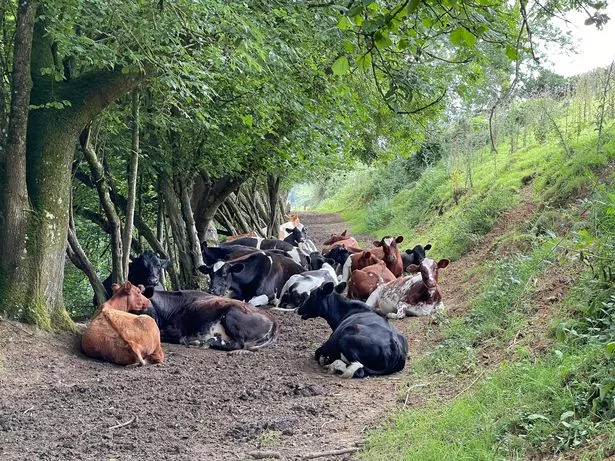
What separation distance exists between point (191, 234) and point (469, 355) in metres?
8.58

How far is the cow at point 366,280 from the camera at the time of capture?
47.3ft

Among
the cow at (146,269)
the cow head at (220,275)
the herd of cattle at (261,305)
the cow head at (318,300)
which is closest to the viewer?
the herd of cattle at (261,305)

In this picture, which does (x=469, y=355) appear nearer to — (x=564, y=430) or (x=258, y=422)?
(x=258, y=422)

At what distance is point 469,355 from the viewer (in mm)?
8148

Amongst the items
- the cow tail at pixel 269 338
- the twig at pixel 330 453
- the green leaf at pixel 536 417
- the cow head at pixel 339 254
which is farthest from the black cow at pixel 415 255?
the green leaf at pixel 536 417

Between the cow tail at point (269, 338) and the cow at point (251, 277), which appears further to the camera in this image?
the cow at point (251, 277)

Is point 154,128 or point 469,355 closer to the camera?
point 469,355

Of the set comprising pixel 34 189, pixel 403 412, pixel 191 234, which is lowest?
pixel 403 412

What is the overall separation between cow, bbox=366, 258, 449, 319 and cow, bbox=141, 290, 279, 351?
238 cm

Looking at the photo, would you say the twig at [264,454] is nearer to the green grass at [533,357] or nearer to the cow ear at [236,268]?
the green grass at [533,357]

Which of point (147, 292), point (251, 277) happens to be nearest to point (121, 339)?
point (147, 292)

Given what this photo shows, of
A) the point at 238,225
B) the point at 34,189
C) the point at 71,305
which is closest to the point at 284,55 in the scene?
the point at 34,189

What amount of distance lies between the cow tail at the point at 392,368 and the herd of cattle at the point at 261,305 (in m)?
0.01

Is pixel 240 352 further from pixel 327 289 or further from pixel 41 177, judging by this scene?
pixel 41 177
